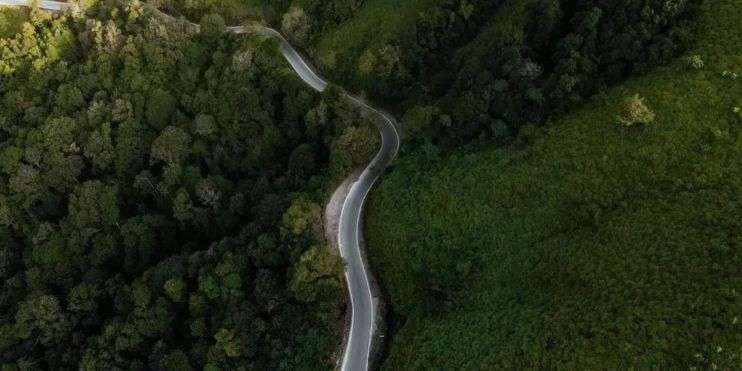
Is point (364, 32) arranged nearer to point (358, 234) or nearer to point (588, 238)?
point (358, 234)

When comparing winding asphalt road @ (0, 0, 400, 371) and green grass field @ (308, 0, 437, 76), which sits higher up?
green grass field @ (308, 0, 437, 76)

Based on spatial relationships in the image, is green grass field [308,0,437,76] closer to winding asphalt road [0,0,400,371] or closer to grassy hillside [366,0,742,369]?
winding asphalt road [0,0,400,371]

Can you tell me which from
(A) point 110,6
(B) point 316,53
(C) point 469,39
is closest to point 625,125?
(C) point 469,39

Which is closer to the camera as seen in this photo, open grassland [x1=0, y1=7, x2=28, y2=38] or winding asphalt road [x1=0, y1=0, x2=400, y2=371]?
winding asphalt road [x1=0, y1=0, x2=400, y2=371]

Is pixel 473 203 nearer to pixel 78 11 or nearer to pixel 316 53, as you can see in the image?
pixel 316 53

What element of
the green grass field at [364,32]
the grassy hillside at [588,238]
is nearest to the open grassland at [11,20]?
the green grass field at [364,32]

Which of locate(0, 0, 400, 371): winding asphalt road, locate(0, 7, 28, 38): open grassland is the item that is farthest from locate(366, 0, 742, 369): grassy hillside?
locate(0, 7, 28, 38): open grassland

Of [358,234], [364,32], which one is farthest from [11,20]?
[358,234]
